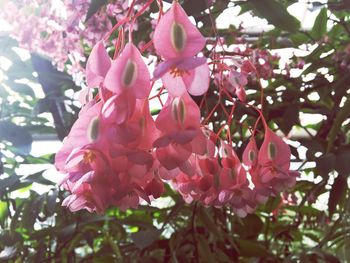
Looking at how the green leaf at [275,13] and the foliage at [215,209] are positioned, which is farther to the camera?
the foliage at [215,209]

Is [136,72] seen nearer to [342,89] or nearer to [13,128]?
[342,89]

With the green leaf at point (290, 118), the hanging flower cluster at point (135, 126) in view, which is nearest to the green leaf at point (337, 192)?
the green leaf at point (290, 118)

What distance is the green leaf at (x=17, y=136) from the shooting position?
1059 millimetres

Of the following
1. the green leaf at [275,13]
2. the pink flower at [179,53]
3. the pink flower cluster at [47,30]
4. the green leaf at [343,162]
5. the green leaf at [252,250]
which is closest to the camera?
the pink flower at [179,53]

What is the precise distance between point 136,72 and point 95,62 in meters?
0.05

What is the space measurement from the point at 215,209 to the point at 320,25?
0.39 metres

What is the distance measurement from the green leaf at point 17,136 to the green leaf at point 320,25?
1.84ft

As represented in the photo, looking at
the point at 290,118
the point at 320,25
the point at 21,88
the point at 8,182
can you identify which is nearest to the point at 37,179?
the point at 8,182

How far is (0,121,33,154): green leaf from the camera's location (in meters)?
1.06

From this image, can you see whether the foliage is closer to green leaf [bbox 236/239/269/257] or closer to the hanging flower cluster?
green leaf [bbox 236/239/269/257]

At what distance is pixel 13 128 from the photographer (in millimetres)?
1088

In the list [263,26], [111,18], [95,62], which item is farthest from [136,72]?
[263,26]

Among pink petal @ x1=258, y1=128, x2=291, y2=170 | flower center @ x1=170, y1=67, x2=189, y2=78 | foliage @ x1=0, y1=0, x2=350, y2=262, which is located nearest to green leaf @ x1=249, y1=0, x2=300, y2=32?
foliage @ x1=0, y1=0, x2=350, y2=262

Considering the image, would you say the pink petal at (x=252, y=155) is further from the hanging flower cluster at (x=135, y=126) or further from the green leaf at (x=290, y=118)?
the green leaf at (x=290, y=118)
